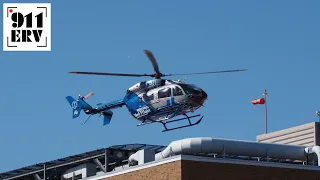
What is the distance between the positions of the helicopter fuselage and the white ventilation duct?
21.8 metres

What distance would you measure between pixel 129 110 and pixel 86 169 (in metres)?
23.0

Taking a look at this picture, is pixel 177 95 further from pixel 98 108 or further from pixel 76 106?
Answer: pixel 76 106

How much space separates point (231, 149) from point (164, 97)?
26.5 meters

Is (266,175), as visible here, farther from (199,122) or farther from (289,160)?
(199,122)

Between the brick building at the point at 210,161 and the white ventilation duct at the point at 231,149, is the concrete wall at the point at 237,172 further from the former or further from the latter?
the white ventilation duct at the point at 231,149

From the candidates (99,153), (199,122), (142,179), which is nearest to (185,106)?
(199,122)

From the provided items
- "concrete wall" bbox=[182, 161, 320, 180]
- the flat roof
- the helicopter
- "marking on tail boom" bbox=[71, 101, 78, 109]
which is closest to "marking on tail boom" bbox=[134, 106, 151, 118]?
the helicopter

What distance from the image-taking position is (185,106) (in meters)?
85.1

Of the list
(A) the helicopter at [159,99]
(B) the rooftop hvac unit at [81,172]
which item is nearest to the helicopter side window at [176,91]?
(A) the helicopter at [159,99]

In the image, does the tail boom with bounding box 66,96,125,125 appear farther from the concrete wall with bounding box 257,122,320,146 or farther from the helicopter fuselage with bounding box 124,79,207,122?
the concrete wall with bounding box 257,122,320,146

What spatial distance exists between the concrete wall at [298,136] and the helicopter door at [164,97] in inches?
676

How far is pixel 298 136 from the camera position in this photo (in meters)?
104

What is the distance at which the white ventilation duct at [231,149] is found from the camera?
59.2m

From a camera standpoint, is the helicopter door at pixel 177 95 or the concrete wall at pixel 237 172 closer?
the concrete wall at pixel 237 172
